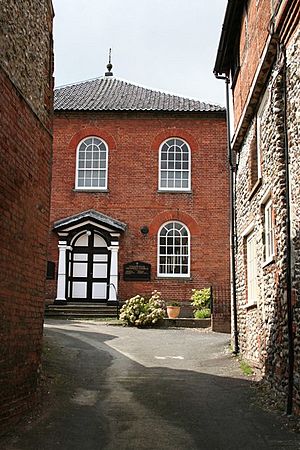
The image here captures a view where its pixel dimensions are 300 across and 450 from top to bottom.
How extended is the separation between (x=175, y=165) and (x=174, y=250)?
3.60m

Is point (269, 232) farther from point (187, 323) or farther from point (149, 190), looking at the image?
point (149, 190)

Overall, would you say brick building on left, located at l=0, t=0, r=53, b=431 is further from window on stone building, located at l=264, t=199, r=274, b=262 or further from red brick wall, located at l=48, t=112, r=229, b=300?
red brick wall, located at l=48, t=112, r=229, b=300

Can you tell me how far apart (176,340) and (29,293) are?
8460mm

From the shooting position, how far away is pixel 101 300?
79.3 ft

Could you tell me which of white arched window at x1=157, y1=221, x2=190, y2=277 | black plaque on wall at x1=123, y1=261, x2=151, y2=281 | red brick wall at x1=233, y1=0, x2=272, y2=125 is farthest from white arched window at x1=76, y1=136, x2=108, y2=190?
red brick wall at x1=233, y1=0, x2=272, y2=125

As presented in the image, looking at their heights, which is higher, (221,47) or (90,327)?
(221,47)

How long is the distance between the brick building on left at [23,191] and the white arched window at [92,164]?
1452 centimetres

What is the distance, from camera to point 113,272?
23.9 m

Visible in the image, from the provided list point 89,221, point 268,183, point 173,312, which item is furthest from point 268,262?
point 89,221

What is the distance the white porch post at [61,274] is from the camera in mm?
23656

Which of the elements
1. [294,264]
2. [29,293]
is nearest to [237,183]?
[294,264]

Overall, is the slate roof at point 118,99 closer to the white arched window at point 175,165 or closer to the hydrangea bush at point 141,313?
the white arched window at point 175,165

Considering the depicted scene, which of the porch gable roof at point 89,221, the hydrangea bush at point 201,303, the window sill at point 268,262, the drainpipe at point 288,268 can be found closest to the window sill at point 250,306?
the window sill at point 268,262

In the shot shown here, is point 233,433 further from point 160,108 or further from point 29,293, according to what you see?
point 160,108
